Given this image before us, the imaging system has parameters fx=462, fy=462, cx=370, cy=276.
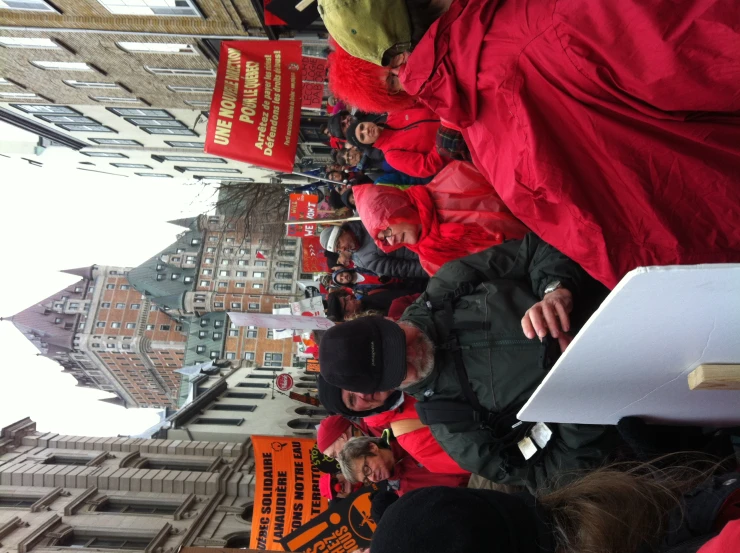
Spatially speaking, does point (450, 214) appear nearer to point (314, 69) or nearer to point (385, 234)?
point (385, 234)

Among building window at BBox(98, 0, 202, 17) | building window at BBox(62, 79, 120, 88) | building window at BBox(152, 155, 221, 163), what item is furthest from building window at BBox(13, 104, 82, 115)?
building window at BBox(98, 0, 202, 17)

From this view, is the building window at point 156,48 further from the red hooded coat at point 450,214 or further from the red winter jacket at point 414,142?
the red hooded coat at point 450,214

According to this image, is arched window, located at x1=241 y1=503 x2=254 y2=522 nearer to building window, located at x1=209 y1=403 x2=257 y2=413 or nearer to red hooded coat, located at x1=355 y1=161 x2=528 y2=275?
red hooded coat, located at x1=355 y1=161 x2=528 y2=275

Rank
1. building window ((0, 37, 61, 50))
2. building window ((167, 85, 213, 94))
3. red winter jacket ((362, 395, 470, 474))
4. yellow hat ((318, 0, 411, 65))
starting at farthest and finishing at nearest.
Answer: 1. building window ((167, 85, 213, 94))
2. building window ((0, 37, 61, 50))
3. red winter jacket ((362, 395, 470, 474))
4. yellow hat ((318, 0, 411, 65))

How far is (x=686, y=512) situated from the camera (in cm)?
186

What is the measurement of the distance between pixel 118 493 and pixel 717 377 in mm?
16213

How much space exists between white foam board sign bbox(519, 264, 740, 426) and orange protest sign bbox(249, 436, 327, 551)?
21.7 ft

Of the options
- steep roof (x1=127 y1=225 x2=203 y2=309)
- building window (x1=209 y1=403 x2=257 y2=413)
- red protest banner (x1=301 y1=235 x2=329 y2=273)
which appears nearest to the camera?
red protest banner (x1=301 y1=235 x2=329 y2=273)

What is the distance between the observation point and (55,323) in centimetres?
7125

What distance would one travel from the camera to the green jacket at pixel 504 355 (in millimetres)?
3211

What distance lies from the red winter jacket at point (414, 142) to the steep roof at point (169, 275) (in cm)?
5772

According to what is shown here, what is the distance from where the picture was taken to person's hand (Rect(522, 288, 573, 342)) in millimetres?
2756

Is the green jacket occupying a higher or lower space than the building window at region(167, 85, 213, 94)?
lower

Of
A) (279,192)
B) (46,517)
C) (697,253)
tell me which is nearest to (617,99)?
(697,253)
